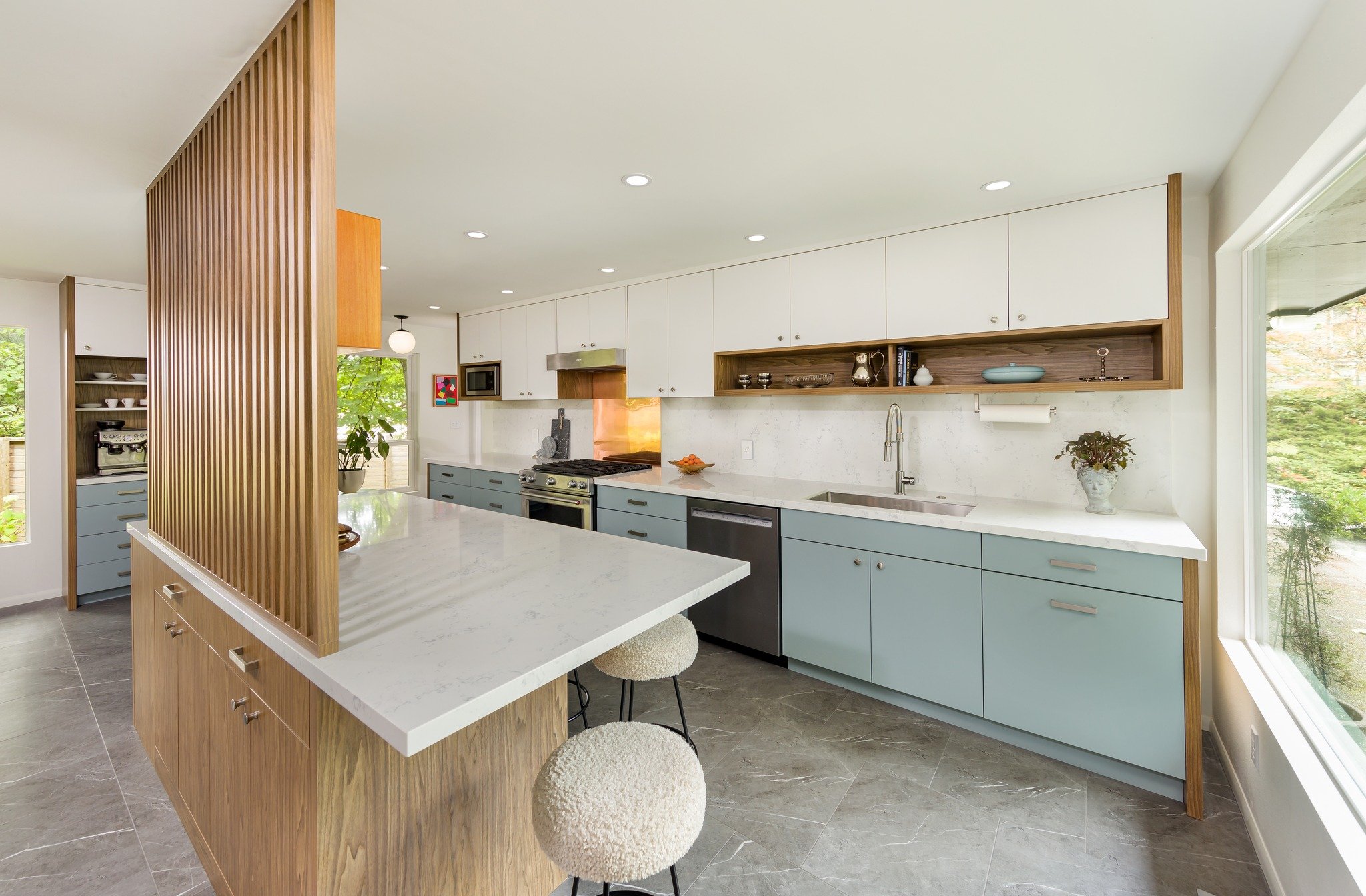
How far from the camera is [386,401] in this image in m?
5.93

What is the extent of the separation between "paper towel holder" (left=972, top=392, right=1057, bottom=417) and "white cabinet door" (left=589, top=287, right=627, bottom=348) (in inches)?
90.6

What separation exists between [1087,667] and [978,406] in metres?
1.25

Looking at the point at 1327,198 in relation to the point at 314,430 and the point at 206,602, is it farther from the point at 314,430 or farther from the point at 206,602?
the point at 206,602

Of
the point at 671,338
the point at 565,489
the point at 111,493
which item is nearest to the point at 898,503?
the point at 671,338

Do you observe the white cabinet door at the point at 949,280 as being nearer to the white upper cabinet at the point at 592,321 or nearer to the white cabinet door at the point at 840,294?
the white cabinet door at the point at 840,294

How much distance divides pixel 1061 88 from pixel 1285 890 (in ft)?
7.47

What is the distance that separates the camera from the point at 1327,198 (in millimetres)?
1612

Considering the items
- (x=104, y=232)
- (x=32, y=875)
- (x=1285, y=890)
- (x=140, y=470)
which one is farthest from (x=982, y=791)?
(x=140, y=470)

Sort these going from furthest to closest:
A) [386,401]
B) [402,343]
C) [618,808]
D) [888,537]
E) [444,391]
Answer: [444,391], [386,401], [402,343], [888,537], [618,808]

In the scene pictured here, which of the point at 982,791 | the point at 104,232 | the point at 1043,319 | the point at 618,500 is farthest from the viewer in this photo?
the point at 618,500

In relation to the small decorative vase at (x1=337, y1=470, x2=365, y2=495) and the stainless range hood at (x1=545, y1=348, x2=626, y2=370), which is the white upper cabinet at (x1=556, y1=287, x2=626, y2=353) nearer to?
the stainless range hood at (x1=545, y1=348, x2=626, y2=370)

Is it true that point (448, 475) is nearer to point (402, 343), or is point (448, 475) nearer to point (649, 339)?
point (402, 343)

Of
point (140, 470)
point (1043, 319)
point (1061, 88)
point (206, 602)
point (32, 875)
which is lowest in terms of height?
point (32, 875)

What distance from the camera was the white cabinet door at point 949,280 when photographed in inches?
108
